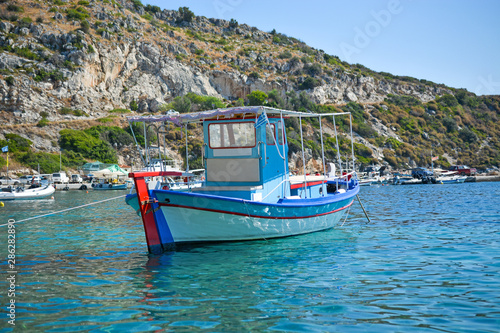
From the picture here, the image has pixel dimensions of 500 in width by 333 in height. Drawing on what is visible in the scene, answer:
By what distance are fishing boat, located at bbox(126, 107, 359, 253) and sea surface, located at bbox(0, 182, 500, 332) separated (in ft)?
1.70

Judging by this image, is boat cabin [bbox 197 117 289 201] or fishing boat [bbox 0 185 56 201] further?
fishing boat [bbox 0 185 56 201]

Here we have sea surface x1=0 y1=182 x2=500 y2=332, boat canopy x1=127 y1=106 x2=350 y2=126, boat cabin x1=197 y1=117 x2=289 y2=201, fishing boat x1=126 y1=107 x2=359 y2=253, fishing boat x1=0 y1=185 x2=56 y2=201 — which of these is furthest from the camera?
fishing boat x1=0 y1=185 x2=56 y2=201

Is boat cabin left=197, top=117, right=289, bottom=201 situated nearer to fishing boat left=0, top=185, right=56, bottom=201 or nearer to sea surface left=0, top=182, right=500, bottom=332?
sea surface left=0, top=182, right=500, bottom=332

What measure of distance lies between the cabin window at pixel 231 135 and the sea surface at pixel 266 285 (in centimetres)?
308

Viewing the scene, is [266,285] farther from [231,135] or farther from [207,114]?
[231,135]

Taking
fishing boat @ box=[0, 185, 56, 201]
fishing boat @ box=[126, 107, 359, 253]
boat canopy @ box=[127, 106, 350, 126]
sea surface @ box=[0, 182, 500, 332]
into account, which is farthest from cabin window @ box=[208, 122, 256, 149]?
fishing boat @ box=[0, 185, 56, 201]

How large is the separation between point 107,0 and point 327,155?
67.0 metres

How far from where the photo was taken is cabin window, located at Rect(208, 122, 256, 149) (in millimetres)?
13289

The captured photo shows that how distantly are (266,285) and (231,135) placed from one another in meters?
6.23

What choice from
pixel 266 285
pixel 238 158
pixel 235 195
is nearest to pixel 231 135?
pixel 238 158

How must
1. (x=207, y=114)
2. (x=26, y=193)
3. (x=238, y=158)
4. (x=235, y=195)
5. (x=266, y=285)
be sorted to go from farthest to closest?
(x=26, y=193) < (x=238, y=158) < (x=235, y=195) < (x=207, y=114) < (x=266, y=285)

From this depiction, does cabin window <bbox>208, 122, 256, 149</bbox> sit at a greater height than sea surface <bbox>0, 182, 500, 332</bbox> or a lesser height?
greater

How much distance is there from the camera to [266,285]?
8.22 metres

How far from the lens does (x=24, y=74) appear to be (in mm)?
73688
